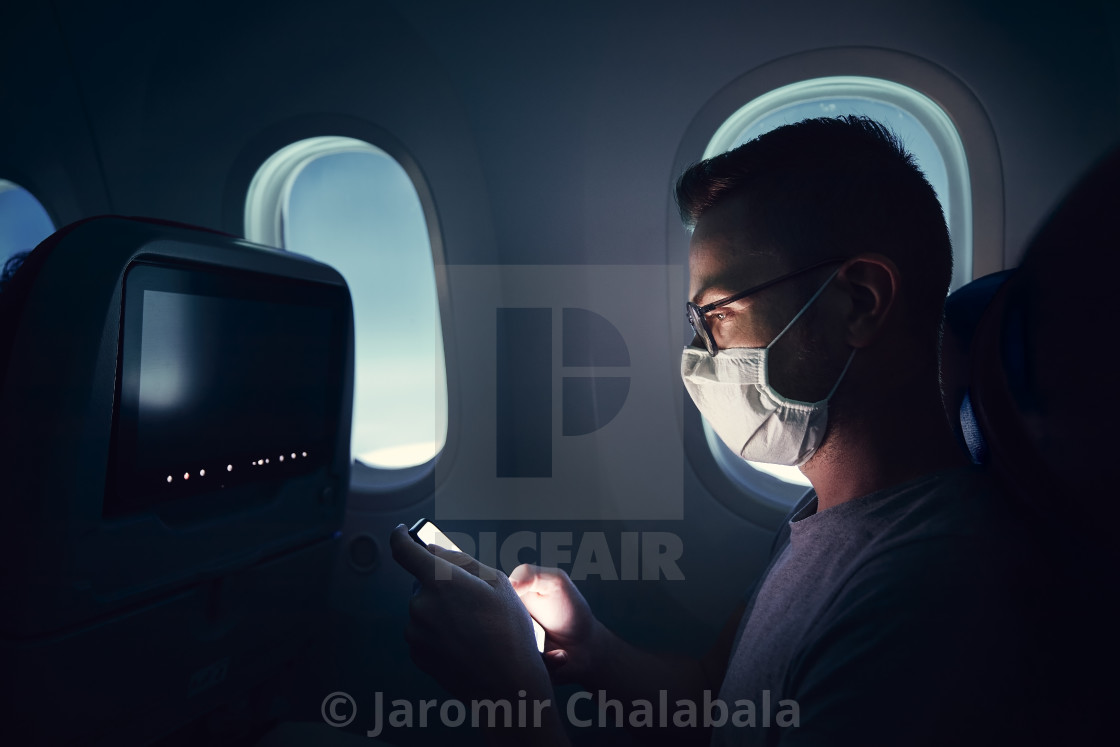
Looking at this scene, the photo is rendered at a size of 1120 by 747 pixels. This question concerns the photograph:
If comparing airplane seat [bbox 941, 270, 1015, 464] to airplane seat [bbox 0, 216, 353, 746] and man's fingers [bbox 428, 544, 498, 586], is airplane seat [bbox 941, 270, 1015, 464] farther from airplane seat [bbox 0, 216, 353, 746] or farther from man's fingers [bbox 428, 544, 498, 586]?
airplane seat [bbox 0, 216, 353, 746]

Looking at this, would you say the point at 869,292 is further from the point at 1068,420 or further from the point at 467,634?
the point at 467,634

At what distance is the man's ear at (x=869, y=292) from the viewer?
0.93 meters

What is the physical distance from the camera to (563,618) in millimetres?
1387

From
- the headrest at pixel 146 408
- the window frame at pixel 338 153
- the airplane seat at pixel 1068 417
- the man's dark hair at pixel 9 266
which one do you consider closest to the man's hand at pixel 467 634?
the headrest at pixel 146 408

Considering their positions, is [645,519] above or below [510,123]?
below

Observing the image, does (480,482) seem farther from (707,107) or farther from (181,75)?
(181,75)

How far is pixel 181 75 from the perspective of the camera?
220cm

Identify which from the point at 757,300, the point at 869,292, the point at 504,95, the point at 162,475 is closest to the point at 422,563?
the point at 162,475

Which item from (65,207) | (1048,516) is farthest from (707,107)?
(65,207)

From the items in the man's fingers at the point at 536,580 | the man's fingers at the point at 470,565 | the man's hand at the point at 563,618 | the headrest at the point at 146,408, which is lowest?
the man's hand at the point at 563,618

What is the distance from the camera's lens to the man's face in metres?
1.00

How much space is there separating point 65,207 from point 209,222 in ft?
2.66

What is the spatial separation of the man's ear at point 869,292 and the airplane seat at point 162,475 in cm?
130

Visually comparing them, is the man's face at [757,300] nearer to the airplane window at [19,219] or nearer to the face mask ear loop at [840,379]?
the face mask ear loop at [840,379]
